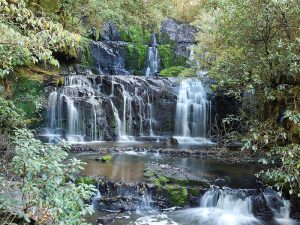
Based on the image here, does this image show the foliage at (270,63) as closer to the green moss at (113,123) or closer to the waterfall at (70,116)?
the green moss at (113,123)

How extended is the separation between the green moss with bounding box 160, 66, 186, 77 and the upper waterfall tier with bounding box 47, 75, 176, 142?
305cm

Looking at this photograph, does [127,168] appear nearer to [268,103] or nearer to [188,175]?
[188,175]

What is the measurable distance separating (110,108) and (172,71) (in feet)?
21.6

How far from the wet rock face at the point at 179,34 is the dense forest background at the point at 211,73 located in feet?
19.5

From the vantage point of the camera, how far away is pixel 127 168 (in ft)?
35.4

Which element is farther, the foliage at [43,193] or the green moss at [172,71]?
the green moss at [172,71]

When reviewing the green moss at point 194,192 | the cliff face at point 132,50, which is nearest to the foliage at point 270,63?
the green moss at point 194,192

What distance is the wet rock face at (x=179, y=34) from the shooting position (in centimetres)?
2488

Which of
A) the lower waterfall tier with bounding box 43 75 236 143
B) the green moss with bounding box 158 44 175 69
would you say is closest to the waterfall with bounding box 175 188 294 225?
the lower waterfall tier with bounding box 43 75 236 143

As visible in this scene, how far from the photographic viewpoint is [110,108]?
17422 millimetres

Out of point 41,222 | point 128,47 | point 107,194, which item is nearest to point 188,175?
point 107,194

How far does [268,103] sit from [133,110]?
8.85 m

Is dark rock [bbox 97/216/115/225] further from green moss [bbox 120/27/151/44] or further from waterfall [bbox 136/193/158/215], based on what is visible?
green moss [bbox 120/27/151/44]

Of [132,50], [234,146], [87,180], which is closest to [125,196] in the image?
[87,180]
